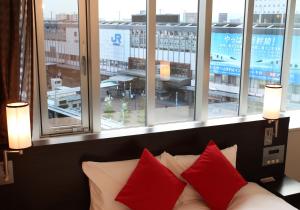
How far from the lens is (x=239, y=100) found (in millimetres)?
3533

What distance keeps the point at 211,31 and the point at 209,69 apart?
0.36 meters

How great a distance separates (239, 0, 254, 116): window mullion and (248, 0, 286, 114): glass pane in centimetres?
15

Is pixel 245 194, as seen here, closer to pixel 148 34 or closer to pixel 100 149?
pixel 100 149

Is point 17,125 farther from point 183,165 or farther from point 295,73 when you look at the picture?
point 295,73

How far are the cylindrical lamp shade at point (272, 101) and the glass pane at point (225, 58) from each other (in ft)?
2.23

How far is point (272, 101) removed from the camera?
9.28 feet

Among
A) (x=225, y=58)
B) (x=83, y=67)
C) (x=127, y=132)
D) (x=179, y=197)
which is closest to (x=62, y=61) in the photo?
(x=83, y=67)

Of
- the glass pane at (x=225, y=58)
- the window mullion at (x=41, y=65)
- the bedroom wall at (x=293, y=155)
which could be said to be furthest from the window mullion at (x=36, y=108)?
the bedroom wall at (x=293, y=155)

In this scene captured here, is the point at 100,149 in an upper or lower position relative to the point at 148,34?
lower

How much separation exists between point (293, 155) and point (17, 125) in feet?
9.19

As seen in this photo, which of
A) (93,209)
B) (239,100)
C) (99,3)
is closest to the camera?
(93,209)

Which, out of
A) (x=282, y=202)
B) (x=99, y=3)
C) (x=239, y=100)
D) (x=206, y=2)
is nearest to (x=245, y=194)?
(x=282, y=202)

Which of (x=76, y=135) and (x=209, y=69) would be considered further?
(x=209, y=69)

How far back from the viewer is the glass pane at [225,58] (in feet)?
10.9
